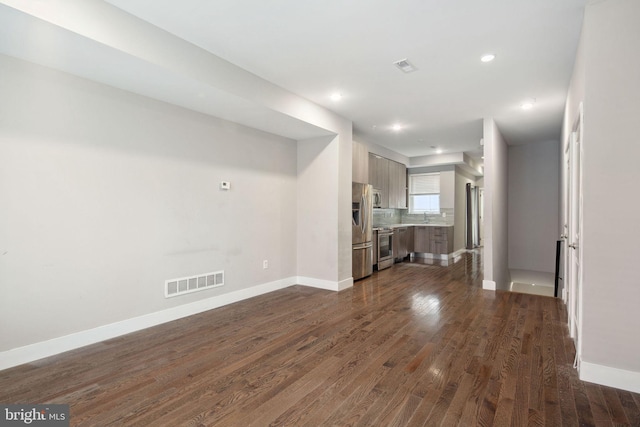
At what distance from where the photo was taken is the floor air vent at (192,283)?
3.54 meters

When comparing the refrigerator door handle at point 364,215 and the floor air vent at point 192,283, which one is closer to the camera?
the floor air vent at point 192,283

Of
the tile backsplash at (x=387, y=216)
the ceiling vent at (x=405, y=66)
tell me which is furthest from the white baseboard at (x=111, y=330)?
the tile backsplash at (x=387, y=216)

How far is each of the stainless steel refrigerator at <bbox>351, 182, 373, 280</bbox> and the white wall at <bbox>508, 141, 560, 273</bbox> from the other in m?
3.92

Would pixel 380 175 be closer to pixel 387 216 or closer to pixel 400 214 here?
pixel 387 216

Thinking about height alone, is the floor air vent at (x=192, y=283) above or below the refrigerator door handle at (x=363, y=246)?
below

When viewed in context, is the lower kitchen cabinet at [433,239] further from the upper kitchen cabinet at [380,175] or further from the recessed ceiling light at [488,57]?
the recessed ceiling light at [488,57]

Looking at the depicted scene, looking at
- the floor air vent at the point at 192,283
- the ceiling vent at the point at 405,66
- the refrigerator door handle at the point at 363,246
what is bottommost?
the floor air vent at the point at 192,283

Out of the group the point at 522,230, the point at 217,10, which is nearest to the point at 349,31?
the point at 217,10

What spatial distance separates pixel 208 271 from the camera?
12.9 ft

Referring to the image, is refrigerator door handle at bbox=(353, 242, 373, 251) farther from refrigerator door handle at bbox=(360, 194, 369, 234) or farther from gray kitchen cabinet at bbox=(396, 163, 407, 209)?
Result: gray kitchen cabinet at bbox=(396, 163, 407, 209)

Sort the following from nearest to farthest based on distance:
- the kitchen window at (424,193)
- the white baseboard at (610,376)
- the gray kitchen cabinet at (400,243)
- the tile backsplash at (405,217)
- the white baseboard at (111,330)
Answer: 1. the white baseboard at (610,376)
2. the white baseboard at (111,330)
3. the gray kitchen cabinet at (400,243)
4. the tile backsplash at (405,217)
5. the kitchen window at (424,193)

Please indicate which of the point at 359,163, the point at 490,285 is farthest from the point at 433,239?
the point at 359,163

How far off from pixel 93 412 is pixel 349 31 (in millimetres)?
3316

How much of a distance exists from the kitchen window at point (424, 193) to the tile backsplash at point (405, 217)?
0.16 meters
